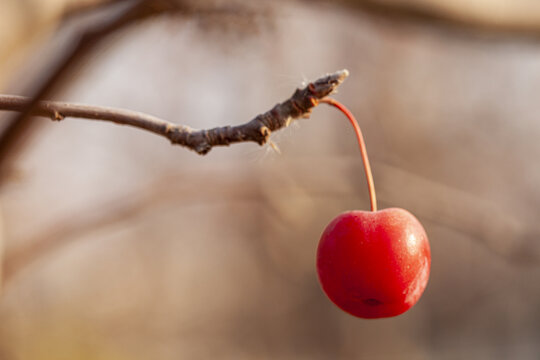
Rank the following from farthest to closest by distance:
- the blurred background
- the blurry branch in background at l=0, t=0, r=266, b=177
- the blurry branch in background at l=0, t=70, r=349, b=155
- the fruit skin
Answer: the blurred background < the fruit skin < the blurry branch in background at l=0, t=70, r=349, b=155 < the blurry branch in background at l=0, t=0, r=266, b=177

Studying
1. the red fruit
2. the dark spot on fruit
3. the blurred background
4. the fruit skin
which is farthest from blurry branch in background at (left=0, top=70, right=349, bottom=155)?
the blurred background

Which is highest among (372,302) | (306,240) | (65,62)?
(65,62)

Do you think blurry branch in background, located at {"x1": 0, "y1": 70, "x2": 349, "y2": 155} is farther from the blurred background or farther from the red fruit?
the blurred background

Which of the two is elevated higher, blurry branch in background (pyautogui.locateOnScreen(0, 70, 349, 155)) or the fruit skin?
blurry branch in background (pyautogui.locateOnScreen(0, 70, 349, 155))

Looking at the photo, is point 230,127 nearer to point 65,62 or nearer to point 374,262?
point 374,262

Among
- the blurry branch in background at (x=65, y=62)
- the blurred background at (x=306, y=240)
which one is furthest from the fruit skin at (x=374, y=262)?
the blurred background at (x=306, y=240)

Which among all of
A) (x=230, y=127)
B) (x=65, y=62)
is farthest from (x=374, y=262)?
(x=65, y=62)

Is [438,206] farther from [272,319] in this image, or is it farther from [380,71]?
[272,319]

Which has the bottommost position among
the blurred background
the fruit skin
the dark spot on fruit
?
the blurred background
